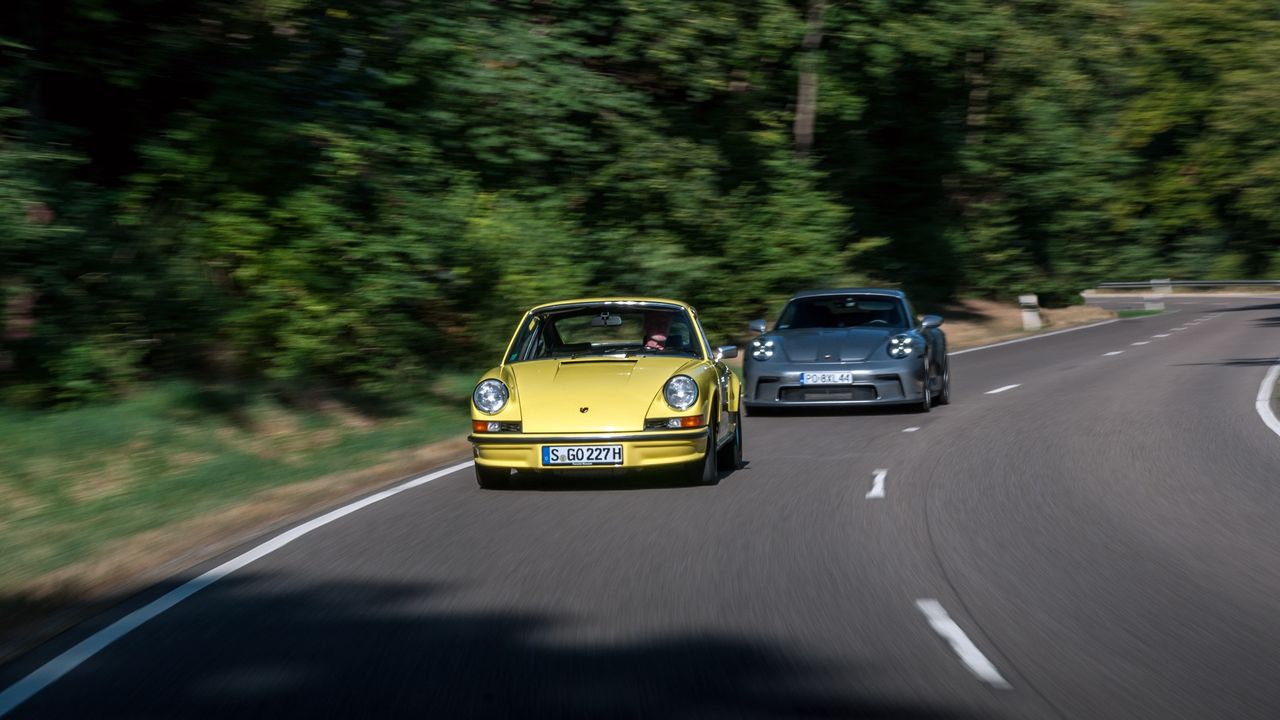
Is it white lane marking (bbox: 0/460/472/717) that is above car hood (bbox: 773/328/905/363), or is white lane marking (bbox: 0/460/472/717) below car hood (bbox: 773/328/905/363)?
above

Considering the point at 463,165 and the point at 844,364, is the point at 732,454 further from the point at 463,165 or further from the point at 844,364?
the point at 463,165

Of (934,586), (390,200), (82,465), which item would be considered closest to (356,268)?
(390,200)

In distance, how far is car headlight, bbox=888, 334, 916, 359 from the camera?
15445mm

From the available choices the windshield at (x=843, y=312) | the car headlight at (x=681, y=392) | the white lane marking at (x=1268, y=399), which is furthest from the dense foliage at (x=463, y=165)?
the white lane marking at (x=1268, y=399)

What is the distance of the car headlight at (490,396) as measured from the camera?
10008mm

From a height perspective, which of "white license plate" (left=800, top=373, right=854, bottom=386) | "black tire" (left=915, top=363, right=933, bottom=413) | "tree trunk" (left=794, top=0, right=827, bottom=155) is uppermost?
"tree trunk" (left=794, top=0, right=827, bottom=155)

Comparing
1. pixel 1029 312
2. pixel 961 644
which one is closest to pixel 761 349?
pixel 961 644

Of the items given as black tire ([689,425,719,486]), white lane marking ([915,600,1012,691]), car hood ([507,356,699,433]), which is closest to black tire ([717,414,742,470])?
black tire ([689,425,719,486])

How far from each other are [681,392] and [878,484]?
1.64 m

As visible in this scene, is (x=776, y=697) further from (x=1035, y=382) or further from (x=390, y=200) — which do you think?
(x=1035, y=382)

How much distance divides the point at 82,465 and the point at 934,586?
20.5 ft

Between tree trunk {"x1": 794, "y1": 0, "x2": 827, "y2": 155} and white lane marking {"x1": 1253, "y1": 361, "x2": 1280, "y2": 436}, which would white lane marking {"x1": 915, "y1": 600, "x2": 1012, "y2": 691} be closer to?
white lane marking {"x1": 1253, "y1": 361, "x2": 1280, "y2": 436}

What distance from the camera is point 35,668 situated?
535 centimetres

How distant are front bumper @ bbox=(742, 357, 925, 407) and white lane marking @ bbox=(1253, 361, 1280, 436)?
3540 mm
